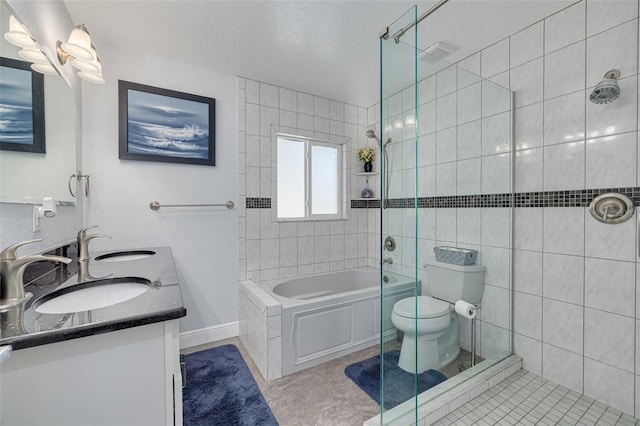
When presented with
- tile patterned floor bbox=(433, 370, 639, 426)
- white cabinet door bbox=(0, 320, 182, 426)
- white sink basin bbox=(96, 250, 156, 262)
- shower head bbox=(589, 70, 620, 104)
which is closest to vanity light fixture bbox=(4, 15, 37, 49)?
white cabinet door bbox=(0, 320, 182, 426)

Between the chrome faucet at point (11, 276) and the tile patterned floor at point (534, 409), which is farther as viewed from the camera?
the tile patterned floor at point (534, 409)

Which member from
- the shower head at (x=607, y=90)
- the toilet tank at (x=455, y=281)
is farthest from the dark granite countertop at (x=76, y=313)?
the shower head at (x=607, y=90)

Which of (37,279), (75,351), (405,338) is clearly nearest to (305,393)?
(405,338)

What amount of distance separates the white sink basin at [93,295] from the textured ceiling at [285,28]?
1.67m

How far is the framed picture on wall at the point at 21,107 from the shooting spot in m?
0.96

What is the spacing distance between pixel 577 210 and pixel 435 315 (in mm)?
1089

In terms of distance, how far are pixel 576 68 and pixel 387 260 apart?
1689mm

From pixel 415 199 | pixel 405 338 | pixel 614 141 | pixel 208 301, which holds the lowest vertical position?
pixel 208 301

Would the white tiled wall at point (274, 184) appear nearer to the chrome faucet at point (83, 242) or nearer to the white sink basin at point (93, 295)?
the chrome faucet at point (83, 242)

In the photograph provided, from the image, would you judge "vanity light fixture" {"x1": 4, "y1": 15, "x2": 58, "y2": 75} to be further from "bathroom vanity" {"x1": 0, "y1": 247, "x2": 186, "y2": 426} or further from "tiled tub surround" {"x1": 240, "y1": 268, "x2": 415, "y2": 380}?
"tiled tub surround" {"x1": 240, "y1": 268, "x2": 415, "y2": 380}

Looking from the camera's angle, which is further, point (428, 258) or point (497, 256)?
point (497, 256)

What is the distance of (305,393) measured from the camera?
1766mm

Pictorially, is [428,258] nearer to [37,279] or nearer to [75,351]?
[75,351]

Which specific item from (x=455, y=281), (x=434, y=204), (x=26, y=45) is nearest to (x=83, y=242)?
(x=26, y=45)
